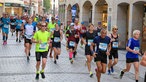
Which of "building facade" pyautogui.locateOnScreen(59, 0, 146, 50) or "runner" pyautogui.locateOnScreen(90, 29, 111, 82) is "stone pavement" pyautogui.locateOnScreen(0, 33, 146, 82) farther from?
"building facade" pyautogui.locateOnScreen(59, 0, 146, 50)

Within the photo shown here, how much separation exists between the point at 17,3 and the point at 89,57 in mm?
57602

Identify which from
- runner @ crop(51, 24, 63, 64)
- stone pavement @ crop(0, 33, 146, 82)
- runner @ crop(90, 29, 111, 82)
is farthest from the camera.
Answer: runner @ crop(51, 24, 63, 64)

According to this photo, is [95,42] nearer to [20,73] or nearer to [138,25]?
[20,73]

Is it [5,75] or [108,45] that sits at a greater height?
[108,45]

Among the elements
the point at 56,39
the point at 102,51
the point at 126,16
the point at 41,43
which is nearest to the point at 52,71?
the point at 41,43

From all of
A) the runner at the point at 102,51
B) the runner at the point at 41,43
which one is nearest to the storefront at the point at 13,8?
the runner at the point at 41,43

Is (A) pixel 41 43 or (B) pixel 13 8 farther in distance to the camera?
(B) pixel 13 8

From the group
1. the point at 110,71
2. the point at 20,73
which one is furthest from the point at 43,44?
the point at 110,71

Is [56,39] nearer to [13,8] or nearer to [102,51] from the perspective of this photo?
[102,51]

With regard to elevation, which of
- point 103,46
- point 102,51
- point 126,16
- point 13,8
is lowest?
point 102,51

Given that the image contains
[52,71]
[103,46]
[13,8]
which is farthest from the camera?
[13,8]

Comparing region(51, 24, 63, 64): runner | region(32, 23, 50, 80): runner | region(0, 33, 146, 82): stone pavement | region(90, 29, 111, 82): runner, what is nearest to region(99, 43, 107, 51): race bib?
region(90, 29, 111, 82): runner

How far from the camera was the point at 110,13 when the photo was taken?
24094 mm

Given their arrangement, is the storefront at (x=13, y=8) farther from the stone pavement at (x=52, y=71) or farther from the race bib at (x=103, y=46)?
the race bib at (x=103, y=46)
